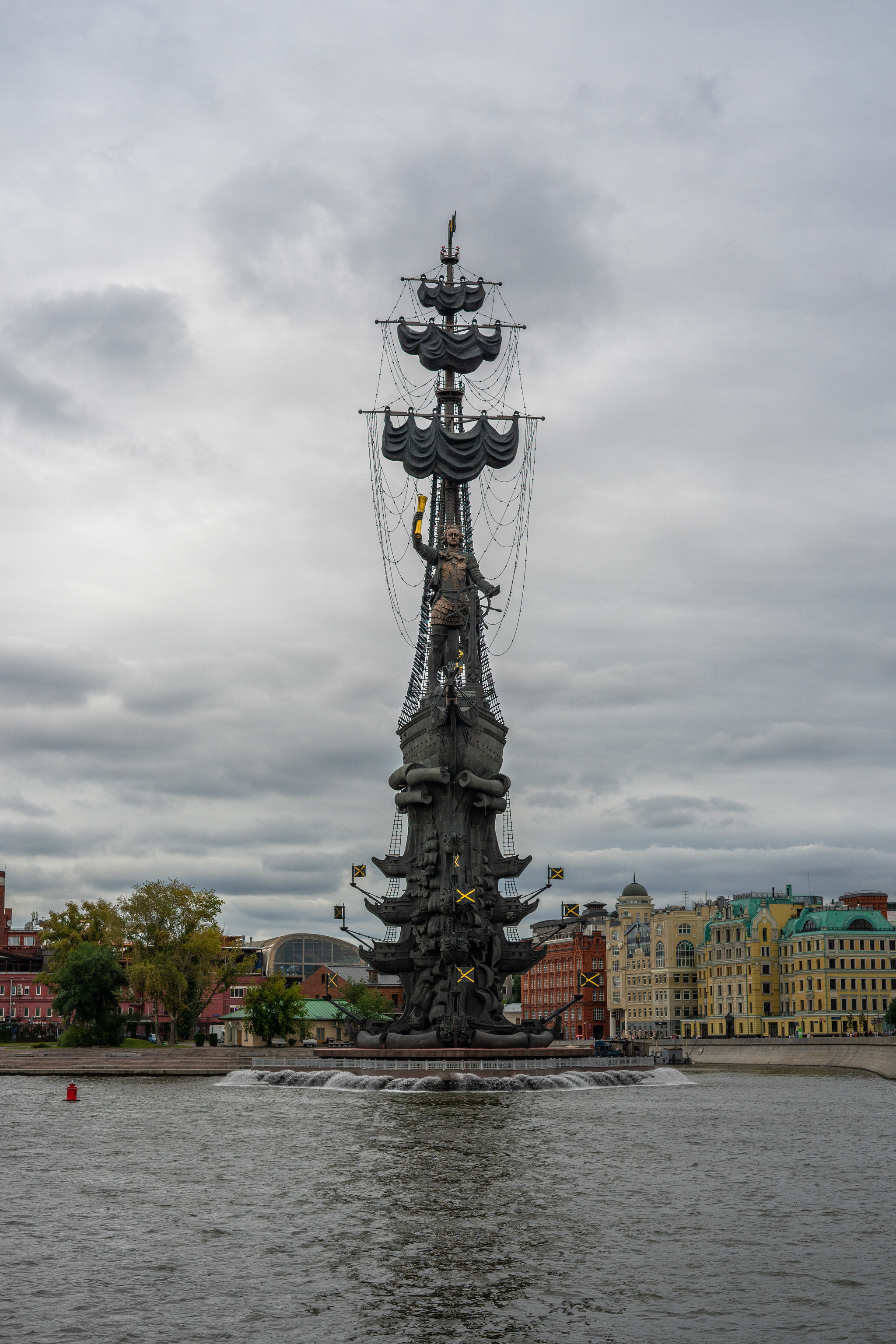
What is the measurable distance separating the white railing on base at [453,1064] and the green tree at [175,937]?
18930mm

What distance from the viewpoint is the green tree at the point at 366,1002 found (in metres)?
144

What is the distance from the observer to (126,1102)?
66312 mm

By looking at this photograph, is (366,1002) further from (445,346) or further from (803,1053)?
(445,346)

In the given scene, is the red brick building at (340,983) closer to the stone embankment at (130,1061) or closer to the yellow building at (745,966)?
the yellow building at (745,966)

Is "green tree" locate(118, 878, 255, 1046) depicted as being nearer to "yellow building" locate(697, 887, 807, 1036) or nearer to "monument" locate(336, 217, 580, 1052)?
"monument" locate(336, 217, 580, 1052)

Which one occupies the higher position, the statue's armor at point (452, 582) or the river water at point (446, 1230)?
the statue's armor at point (452, 582)

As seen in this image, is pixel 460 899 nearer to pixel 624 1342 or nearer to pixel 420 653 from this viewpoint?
pixel 420 653

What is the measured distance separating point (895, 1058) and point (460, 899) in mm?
42235

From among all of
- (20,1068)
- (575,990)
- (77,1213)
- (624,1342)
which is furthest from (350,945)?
(624,1342)

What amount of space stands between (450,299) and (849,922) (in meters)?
87.4

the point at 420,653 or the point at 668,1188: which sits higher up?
the point at 420,653

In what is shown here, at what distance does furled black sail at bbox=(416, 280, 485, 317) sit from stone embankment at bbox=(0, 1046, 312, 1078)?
56004mm

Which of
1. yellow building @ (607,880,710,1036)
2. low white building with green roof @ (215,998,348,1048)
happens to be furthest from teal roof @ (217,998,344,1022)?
yellow building @ (607,880,710,1036)

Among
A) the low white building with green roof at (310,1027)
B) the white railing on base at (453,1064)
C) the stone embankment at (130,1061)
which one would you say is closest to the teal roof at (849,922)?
the low white building with green roof at (310,1027)
